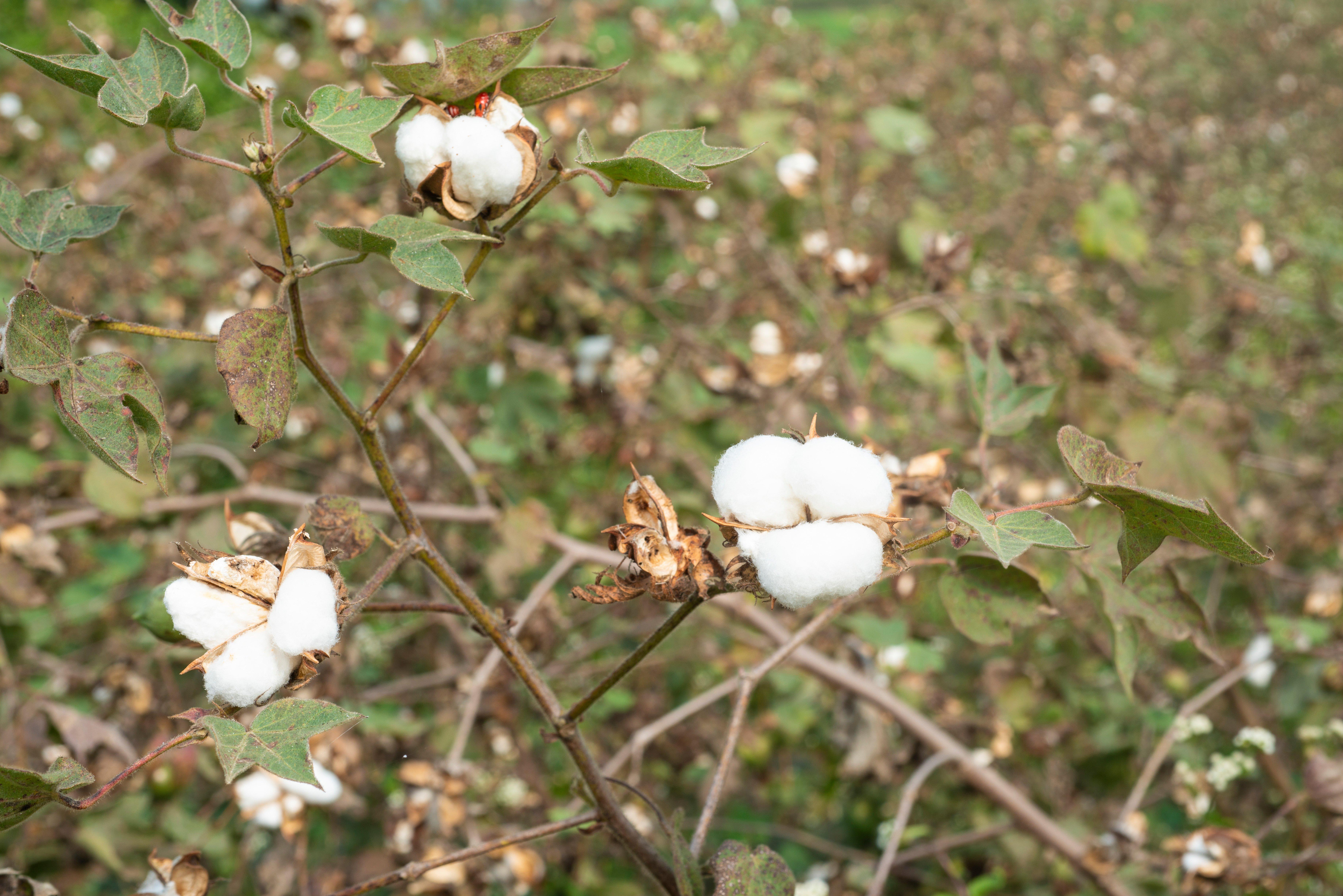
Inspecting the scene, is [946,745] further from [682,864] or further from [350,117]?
[350,117]

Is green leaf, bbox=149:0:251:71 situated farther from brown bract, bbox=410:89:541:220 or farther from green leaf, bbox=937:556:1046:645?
green leaf, bbox=937:556:1046:645

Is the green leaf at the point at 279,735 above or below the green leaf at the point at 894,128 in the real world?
above

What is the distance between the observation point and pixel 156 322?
287 centimetres

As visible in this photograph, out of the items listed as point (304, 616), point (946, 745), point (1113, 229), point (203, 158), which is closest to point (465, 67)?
point (203, 158)

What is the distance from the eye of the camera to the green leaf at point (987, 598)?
86 cm

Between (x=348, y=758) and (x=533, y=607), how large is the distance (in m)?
0.55

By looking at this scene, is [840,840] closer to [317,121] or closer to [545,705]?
[545,705]

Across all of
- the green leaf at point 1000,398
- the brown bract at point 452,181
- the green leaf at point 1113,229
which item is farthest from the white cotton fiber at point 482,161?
the green leaf at point 1113,229

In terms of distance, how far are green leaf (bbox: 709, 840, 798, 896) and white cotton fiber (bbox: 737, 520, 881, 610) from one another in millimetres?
249

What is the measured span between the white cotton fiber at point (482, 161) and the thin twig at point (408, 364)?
3.0 inches

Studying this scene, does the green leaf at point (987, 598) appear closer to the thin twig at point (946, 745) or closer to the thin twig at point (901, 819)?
the thin twig at point (901, 819)

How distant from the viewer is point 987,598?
0.88 meters

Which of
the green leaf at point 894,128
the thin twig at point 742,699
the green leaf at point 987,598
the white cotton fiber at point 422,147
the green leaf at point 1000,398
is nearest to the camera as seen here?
the white cotton fiber at point 422,147

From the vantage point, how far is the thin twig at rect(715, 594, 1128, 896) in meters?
1.32
